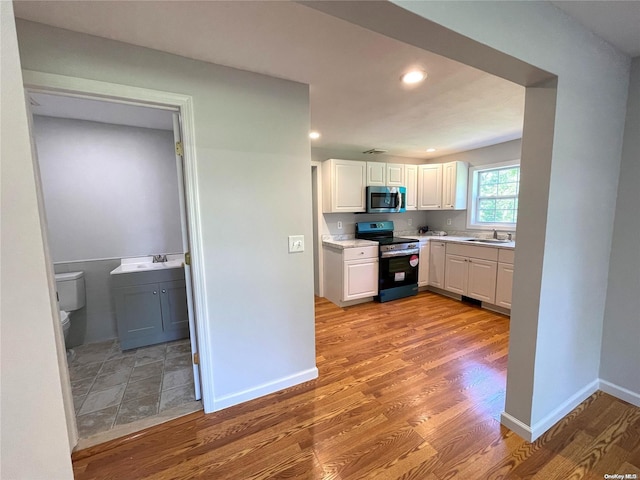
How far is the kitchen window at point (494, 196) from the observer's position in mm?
3723

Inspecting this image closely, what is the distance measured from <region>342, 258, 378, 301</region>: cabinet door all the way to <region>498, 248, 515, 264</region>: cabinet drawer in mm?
1494

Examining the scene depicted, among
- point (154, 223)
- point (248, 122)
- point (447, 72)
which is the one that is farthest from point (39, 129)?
point (447, 72)

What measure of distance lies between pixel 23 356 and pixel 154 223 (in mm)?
2817

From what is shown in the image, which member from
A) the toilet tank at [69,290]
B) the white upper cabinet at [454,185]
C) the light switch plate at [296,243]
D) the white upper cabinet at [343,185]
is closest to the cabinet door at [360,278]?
the white upper cabinet at [343,185]

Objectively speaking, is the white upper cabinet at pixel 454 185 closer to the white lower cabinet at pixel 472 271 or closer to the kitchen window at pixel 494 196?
the kitchen window at pixel 494 196

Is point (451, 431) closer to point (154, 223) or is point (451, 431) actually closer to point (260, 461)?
point (260, 461)

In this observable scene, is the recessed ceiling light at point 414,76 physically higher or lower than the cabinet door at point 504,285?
higher

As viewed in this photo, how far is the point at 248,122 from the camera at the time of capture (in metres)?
1.74

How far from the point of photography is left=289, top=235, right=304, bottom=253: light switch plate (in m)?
1.97

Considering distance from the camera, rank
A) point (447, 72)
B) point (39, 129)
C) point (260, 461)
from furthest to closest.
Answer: point (39, 129), point (447, 72), point (260, 461)

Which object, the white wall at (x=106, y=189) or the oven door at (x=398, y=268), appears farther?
the oven door at (x=398, y=268)

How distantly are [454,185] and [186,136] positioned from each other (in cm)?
380

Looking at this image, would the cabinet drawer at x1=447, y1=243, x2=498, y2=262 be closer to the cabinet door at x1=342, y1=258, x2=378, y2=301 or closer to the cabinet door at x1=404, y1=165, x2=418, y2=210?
the cabinet door at x1=404, y1=165, x2=418, y2=210

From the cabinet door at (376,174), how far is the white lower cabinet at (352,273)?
1.00m
